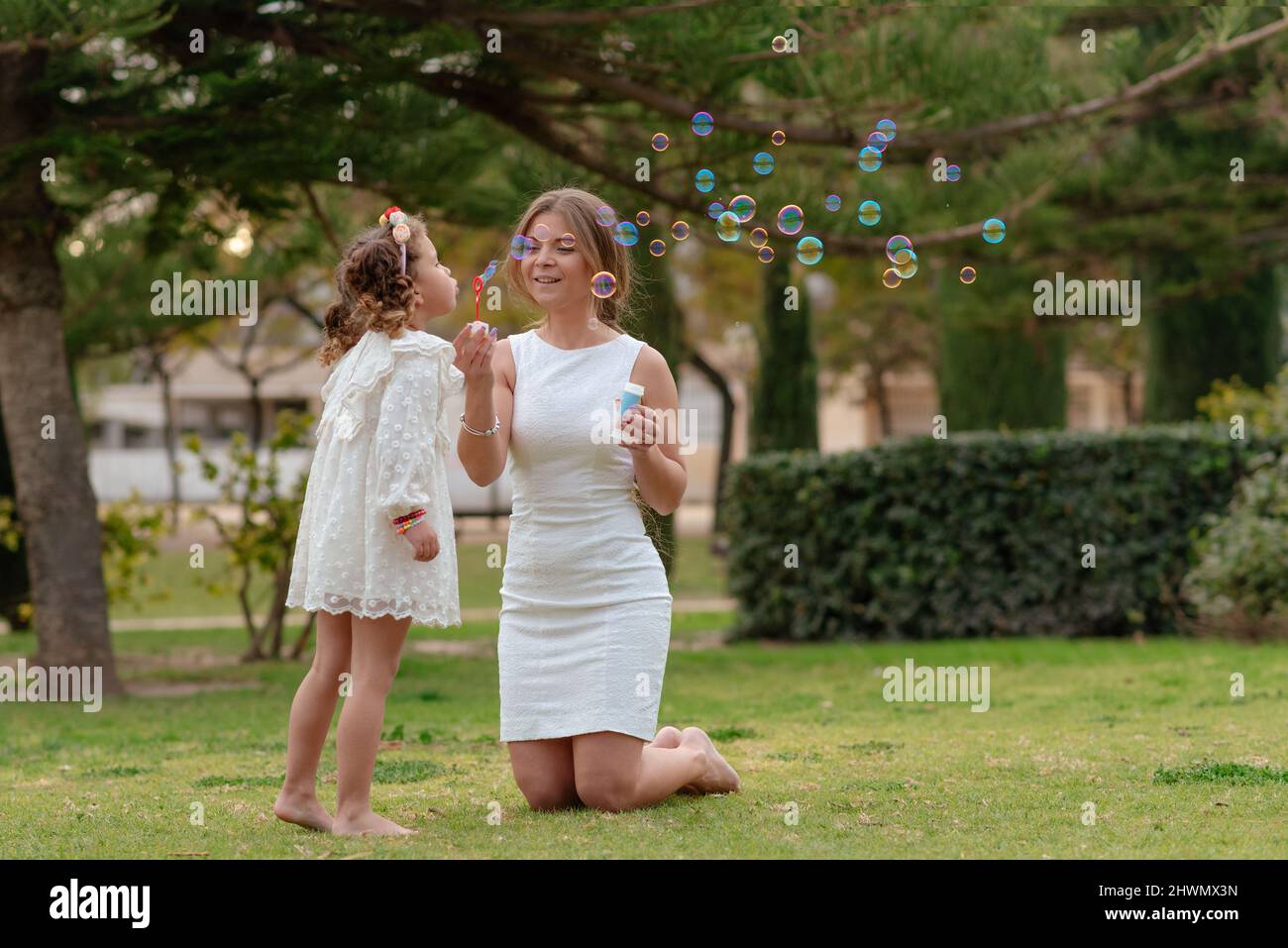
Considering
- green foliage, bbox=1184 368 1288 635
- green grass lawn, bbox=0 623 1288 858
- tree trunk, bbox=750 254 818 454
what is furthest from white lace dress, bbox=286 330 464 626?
tree trunk, bbox=750 254 818 454

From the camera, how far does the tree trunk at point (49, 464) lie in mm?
8891

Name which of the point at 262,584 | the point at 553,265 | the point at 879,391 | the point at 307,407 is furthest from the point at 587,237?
the point at 307,407

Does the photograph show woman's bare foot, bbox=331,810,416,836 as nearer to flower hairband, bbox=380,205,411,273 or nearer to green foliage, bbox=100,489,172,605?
flower hairband, bbox=380,205,411,273

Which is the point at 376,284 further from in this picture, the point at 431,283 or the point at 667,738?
the point at 667,738

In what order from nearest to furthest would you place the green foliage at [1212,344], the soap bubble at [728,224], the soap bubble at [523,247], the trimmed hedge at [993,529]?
the soap bubble at [523,247] → the soap bubble at [728,224] → the trimmed hedge at [993,529] → the green foliage at [1212,344]

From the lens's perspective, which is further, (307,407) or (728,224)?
(307,407)

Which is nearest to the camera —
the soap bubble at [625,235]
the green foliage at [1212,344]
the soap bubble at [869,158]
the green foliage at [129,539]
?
the soap bubble at [625,235]

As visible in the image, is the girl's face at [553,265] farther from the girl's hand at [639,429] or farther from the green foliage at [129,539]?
the green foliage at [129,539]

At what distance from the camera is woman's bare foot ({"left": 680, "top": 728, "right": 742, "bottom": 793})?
509cm

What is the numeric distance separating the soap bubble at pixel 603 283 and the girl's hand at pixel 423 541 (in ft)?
3.14

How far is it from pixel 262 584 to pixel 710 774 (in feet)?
47.9

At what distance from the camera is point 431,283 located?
460 cm

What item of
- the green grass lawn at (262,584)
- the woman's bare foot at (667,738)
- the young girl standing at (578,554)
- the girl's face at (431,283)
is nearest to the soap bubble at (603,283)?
the young girl standing at (578,554)
